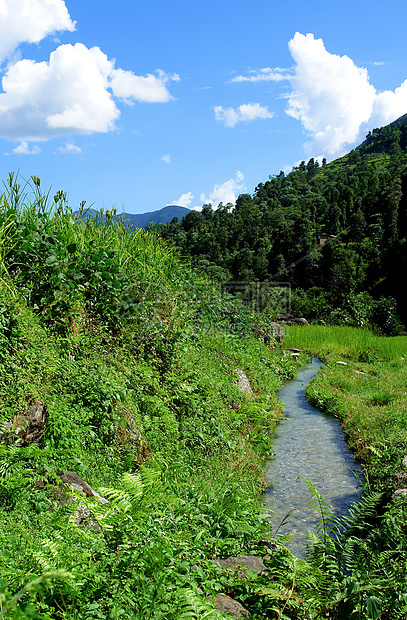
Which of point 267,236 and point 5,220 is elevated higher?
point 267,236

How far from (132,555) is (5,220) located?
420 centimetres

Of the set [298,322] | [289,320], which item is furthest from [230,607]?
[289,320]

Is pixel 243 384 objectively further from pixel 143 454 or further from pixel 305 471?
pixel 143 454

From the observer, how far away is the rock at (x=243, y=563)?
3740 mm

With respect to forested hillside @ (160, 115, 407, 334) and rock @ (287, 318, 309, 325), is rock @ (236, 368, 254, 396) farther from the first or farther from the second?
rock @ (287, 318, 309, 325)

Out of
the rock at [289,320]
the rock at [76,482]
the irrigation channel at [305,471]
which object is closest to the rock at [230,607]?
the rock at [76,482]

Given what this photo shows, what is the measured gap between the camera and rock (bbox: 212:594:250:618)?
321cm

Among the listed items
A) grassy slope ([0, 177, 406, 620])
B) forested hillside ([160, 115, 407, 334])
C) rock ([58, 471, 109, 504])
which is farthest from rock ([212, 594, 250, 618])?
forested hillside ([160, 115, 407, 334])

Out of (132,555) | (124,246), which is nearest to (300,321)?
(124,246)

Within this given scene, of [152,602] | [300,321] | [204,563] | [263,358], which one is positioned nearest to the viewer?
[152,602]

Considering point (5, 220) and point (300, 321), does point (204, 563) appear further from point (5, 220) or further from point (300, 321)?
point (300, 321)

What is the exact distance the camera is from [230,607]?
3.26 m

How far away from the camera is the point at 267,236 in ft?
138

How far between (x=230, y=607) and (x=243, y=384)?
6774 mm
